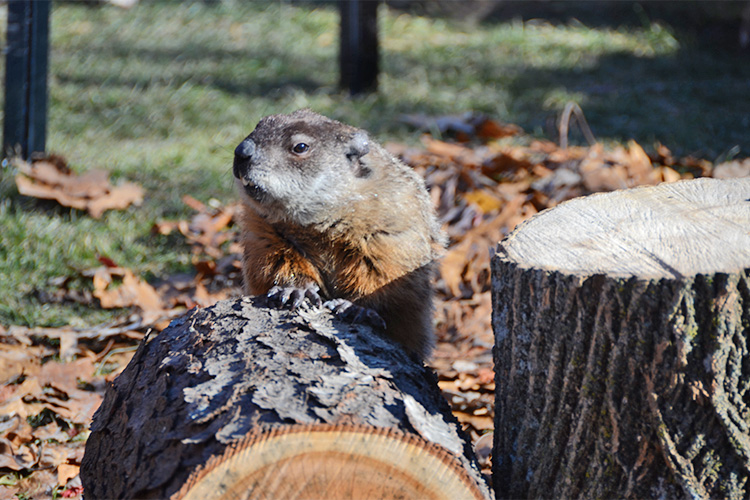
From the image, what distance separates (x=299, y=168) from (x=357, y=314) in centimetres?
72

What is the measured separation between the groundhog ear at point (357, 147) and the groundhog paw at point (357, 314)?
29.9 inches

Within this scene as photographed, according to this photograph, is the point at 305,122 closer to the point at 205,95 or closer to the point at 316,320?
the point at 316,320

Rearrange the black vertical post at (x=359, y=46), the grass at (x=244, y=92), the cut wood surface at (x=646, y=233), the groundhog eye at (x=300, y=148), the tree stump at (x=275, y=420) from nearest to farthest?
the tree stump at (x=275, y=420) < the cut wood surface at (x=646, y=233) < the groundhog eye at (x=300, y=148) < the grass at (x=244, y=92) < the black vertical post at (x=359, y=46)

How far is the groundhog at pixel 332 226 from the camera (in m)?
3.04

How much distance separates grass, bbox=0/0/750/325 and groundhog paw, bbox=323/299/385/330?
6.52 feet

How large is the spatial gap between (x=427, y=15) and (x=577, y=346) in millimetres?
9030

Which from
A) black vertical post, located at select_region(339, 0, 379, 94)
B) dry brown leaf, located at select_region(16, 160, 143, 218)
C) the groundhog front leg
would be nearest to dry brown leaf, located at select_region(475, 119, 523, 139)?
black vertical post, located at select_region(339, 0, 379, 94)

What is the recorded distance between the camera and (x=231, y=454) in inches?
73.1

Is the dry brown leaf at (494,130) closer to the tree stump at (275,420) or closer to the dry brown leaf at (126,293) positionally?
the dry brown leaf at (126,293)

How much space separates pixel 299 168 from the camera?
10.2 feet

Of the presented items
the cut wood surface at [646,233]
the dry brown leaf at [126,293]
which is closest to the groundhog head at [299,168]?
the cut wood surface at [646,233]

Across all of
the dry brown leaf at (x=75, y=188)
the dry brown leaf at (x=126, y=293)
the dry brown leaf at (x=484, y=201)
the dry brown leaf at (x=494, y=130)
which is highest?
the dry brown leaf at (x=494, y=130)

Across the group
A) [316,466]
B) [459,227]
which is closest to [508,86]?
[459,227]

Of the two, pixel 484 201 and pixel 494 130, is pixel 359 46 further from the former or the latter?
pixel 484 201
